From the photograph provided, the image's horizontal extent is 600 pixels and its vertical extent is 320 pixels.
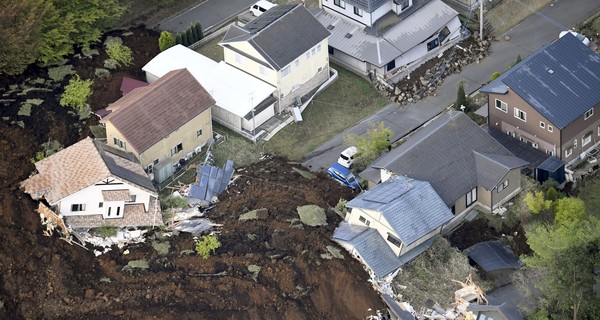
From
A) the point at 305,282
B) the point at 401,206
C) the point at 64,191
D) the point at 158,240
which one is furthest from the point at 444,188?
A: the point at 64,191

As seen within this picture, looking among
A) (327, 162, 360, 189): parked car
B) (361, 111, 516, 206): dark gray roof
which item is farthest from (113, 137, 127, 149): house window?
(361, 111, 516, 206): dark gray roof

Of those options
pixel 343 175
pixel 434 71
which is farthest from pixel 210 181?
pixel 434 71

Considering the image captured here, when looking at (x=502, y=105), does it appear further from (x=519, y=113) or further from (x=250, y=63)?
(x=250, y=63)

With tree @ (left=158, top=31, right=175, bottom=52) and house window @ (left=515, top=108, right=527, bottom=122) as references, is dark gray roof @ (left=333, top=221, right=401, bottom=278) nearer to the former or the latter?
house window @ (left=515, top=108, right=527, bottom=122)

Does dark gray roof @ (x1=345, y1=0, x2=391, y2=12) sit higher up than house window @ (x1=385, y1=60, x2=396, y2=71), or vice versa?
dark gray roof @ (x1=345, y1=0, x2=391, y2=12)

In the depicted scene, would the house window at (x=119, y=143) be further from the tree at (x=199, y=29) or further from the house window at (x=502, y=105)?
the house window at (x=502, y=105)
